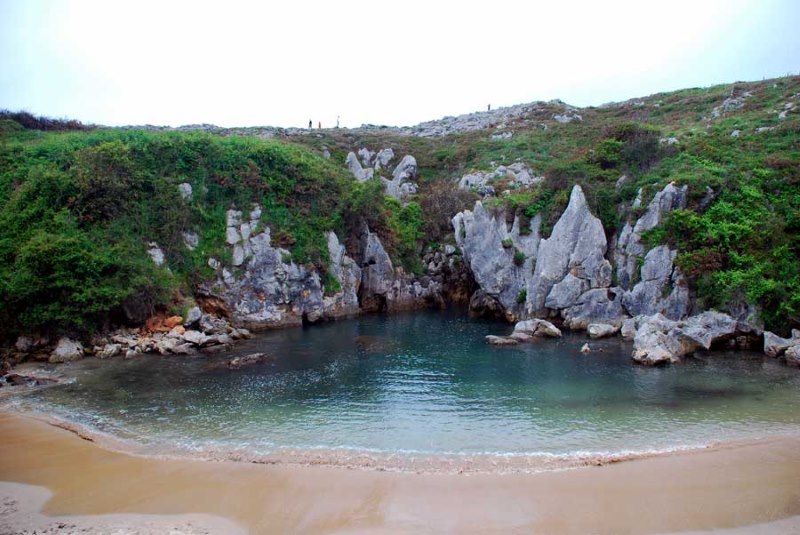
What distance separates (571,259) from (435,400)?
66.8 feet

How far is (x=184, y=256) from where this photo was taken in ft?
124

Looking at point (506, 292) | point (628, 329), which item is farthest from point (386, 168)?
point (628, 329)

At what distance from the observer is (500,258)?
40812 millimetres

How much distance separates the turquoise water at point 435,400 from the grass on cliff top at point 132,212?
5.30 metres

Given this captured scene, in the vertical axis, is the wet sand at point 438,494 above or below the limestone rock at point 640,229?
below

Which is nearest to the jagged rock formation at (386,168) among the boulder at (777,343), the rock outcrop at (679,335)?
the rock outcrop at (679,335)

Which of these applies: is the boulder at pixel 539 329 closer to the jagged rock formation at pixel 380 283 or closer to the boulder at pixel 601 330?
the boulder at pixel 601 330

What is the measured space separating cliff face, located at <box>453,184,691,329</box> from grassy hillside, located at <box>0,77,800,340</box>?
1.22m

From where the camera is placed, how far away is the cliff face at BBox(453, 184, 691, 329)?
33625 mm

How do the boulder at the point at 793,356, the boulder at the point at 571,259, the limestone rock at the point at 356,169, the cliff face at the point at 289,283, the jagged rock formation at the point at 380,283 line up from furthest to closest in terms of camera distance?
1. the limestone rock at the point at 356,169
2. the jagged rock formation at the point at 380,283
3. the cliff face at the point at 289,283
4. the boulder at the point at 571,259
5. the boulder at the point at 793,356

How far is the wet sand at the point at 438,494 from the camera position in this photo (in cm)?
1220

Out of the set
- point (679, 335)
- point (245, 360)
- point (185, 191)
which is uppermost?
point (185, 191)

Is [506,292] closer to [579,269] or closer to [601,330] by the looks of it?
[579,269]

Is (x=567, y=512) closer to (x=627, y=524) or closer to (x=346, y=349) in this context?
(x=627, y=524)
